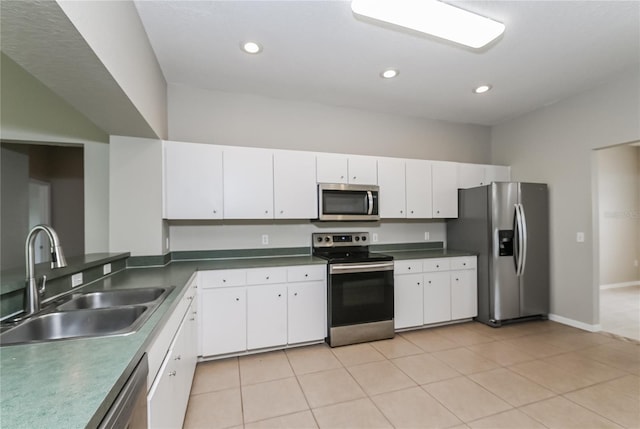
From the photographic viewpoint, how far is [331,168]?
3.27 m

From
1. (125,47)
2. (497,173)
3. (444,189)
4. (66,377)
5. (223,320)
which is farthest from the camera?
(497,173)

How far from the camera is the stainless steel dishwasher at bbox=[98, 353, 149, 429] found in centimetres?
77

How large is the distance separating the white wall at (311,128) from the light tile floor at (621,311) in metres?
2.56

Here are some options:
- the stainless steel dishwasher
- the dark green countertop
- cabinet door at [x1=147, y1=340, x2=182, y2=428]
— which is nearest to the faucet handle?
the dark green countertop

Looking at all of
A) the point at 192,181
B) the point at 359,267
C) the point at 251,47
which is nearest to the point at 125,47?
the point at 251,47

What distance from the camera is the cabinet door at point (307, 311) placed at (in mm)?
2865

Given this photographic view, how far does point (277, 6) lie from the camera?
6.46 feet

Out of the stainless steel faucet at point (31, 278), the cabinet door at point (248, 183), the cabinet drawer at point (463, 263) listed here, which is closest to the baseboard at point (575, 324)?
the cabinet drawer at point (463, 263)

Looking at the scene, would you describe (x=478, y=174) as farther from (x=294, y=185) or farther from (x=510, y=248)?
(x=294, y=185)

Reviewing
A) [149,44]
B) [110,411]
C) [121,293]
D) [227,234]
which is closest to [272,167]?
[227,234]

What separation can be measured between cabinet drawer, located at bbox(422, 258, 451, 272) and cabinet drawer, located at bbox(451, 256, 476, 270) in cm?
8

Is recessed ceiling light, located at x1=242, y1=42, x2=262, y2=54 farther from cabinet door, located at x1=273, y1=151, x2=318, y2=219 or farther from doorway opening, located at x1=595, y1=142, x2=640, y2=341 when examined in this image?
doorway opening, located at x1=595, y1=142, x2=640, y2=341

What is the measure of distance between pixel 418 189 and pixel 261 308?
235 centimetres

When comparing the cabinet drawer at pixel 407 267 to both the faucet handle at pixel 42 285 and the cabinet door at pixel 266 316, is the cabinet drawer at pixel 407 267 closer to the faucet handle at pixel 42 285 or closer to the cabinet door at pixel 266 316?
the cabinet door at pixel 266 316
